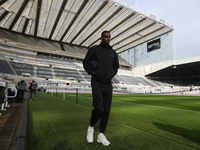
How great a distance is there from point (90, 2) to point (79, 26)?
1146 cm

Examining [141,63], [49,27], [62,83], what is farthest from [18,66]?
[141,63]

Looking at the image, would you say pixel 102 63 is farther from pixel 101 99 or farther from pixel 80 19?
pixel 80 19

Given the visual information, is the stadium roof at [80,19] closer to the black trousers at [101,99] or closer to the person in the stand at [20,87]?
the person in the stand at [20,87]

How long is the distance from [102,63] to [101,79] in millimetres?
274

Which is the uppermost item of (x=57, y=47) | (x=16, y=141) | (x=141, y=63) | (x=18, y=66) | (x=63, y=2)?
(x=63, y=2)

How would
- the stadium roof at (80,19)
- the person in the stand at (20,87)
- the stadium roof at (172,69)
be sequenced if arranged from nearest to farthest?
1. the person in the stand at (20,87)
2. the stadium roof at (80,19)
3. the stadium roof at (172,69)

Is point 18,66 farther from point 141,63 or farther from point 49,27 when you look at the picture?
point 141,63

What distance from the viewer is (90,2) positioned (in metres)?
30.7

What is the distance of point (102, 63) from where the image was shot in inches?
84.7

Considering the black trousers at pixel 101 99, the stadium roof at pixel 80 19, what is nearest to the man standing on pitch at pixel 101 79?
the black trousers at pixel 101 99

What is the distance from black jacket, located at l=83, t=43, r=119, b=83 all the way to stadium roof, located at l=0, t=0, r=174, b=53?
107ft

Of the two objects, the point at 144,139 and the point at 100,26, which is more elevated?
the point at 100,26

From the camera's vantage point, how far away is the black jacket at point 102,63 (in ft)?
6.84

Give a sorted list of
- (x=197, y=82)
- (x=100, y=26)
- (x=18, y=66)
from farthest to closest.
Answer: (x=197, y=82) < (x=100, y=26) < (x=18, y=66)
